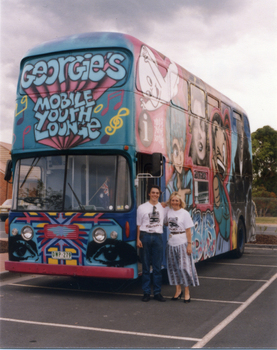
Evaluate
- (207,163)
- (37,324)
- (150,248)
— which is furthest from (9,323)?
(207,163)

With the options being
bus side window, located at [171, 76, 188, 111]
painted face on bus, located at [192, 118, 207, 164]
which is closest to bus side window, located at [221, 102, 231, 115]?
painted face on bus, located at [192, 118, 207, 164]

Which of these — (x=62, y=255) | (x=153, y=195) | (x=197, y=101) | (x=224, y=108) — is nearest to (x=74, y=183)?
(x=62, y=255)

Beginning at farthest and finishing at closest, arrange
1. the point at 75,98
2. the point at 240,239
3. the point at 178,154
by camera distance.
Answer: the point at 240,239 → the point at 178,154 → the point at 75,98

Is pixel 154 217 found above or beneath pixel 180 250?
above

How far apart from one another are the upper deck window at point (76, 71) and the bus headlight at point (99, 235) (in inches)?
93.9

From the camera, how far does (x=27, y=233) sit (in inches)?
335

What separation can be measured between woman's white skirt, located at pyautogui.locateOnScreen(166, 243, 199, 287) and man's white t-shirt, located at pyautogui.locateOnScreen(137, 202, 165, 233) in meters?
0.43

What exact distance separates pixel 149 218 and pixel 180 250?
723 millimetres

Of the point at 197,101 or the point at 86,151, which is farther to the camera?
the point at 197,101

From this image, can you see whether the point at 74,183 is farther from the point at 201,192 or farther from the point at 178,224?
the point at 201,192

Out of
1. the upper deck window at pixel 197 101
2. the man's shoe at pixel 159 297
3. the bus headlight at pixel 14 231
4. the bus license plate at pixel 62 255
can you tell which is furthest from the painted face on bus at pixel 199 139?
the bus headlight at pixel 14 231

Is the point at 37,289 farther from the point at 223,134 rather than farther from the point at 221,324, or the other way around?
the point at 223,134

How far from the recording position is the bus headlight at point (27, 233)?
8477 mm

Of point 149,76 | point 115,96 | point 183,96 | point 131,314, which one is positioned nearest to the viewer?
point 131,314
